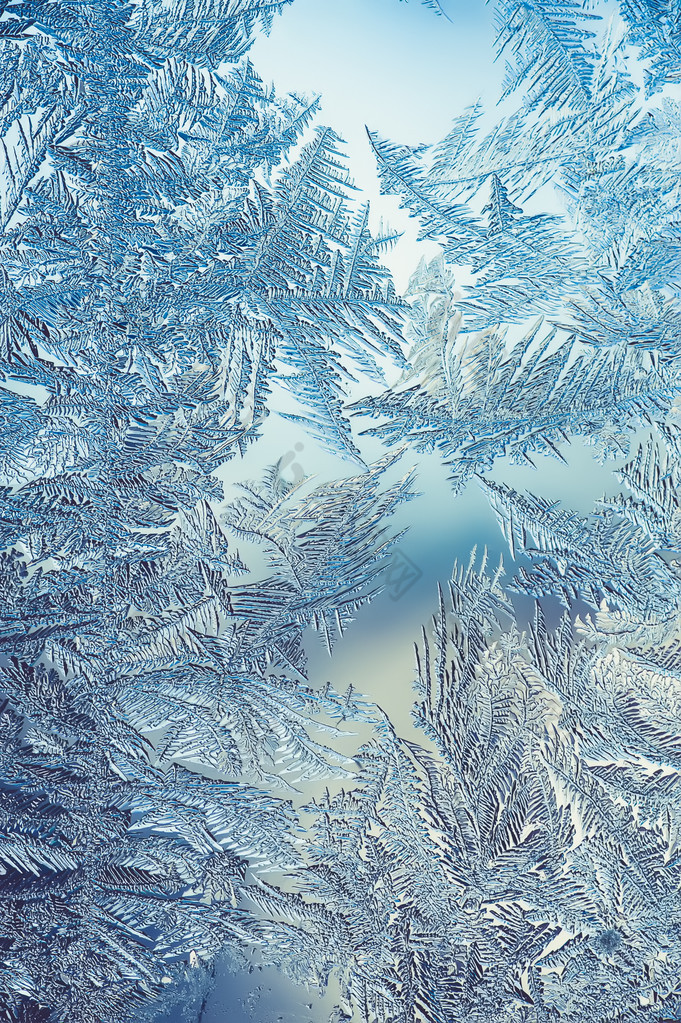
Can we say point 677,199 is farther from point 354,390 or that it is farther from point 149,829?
point 149,829

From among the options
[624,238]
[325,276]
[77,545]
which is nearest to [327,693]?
[77,545]

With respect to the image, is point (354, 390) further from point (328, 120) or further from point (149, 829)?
point (149, 829)

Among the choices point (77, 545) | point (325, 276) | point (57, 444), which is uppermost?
point (325, 276)

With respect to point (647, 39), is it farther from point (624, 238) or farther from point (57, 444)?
point (57, 444)

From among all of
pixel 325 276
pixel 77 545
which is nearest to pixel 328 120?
pixel 325 276

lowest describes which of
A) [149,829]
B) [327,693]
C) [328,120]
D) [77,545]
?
[149,829]

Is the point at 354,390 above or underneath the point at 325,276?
underneath

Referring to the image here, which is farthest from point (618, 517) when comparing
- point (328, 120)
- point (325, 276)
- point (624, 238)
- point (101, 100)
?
point (101, 100)

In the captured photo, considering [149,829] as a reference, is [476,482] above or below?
above
